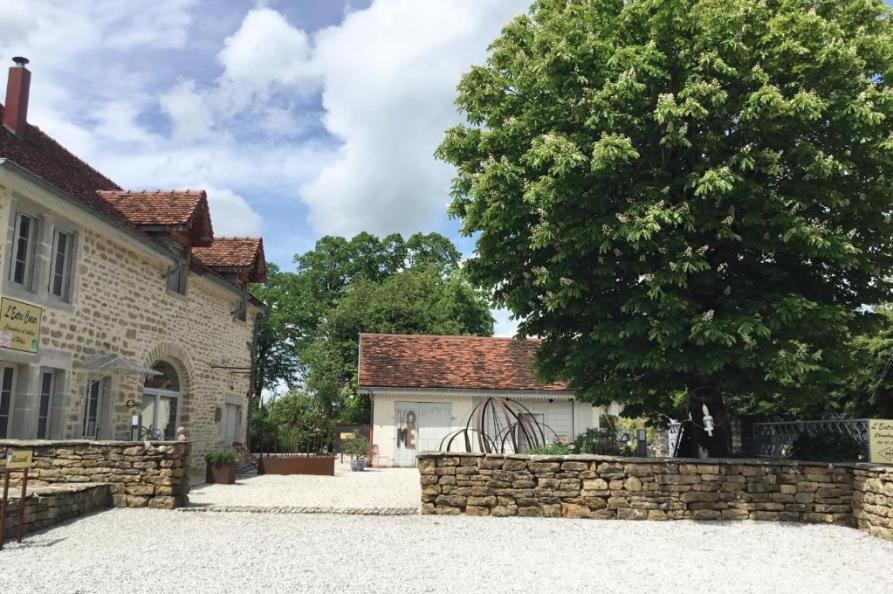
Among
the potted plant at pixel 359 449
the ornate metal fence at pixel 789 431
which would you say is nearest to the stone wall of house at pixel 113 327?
the potted plant at pixel 359 449

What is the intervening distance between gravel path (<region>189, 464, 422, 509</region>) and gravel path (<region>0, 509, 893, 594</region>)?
6.20 feet

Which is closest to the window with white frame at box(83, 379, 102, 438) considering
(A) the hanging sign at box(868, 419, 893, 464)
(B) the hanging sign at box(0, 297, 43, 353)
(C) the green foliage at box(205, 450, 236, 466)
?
(B) the hanging sign at box(0, 297, 43, 353)

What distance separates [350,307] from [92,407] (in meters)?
22.5

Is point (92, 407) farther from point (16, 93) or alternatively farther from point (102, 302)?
point (16, 93)

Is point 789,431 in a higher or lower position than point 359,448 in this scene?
higher

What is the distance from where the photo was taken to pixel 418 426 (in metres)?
22.5

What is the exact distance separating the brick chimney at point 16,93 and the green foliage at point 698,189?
8.41 metres

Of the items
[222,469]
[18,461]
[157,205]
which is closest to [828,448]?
[18,461]

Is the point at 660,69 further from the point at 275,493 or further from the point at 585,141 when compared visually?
the point at 275,493

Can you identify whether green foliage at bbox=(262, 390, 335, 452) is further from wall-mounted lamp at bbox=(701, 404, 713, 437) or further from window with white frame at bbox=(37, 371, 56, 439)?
wall-mounted lamp at bbox=(701, 404, 713, 437)

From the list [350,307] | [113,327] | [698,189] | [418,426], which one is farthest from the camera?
[350,307]

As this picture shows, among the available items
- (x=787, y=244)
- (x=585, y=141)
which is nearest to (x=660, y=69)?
(x=585, y=141)

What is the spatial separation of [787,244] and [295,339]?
117 ft

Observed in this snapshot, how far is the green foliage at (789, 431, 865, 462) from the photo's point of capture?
10.3 m
